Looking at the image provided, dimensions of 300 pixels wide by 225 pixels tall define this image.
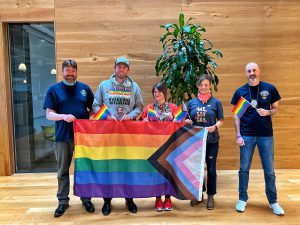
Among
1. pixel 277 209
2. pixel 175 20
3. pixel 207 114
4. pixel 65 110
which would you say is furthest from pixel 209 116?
pixel 175 20

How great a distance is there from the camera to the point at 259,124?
2.53 metres

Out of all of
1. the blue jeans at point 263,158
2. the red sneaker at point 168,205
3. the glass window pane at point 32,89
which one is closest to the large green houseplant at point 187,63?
the blue jeans at point 263,158

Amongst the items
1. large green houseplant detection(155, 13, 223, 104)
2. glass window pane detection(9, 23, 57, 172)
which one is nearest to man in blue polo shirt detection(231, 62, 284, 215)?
large green houseplant detection(155, 13, 223, 104)

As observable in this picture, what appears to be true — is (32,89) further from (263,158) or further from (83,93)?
(263,158)

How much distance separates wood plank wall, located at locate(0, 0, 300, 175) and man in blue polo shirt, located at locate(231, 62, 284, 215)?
4.62ft

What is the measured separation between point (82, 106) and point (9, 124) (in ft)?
6.52

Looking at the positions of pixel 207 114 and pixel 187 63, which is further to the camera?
pixel 187 63

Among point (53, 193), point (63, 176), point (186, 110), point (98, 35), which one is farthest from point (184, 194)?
point (98, 35)

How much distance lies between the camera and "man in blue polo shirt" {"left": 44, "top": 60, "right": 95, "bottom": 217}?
2555mm

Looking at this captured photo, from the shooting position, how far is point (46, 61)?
159 inches

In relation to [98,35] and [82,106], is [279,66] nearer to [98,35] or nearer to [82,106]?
[98,35]

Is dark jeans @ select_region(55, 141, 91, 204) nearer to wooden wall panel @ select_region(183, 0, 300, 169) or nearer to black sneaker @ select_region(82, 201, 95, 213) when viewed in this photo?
black sneaker @ select_region(82, 201, 95, 213)

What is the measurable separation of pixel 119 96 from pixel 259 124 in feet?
4.57

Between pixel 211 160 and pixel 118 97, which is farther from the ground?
pixel 118 97
